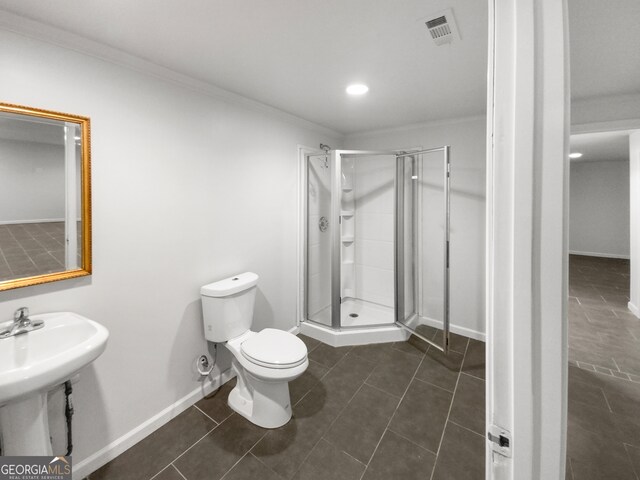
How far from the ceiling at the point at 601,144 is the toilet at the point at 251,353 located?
262cm

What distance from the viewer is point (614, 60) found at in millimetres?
1619

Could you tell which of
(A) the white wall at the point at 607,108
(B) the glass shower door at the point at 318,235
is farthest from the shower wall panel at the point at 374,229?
(A) the white wall at the point at 607,108

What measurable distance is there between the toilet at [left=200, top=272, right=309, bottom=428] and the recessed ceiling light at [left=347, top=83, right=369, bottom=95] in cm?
167

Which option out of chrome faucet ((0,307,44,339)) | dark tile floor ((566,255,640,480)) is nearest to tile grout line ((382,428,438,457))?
dark tile floor ((566,255,640,480))

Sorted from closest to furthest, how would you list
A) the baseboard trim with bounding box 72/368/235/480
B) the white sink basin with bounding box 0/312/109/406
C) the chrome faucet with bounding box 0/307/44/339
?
the white sink basin with bounding box 0/312/109/406, the chrome faucet with bounding box 0/307/44/339, the baseboard trim with bounding box 72/368/235/480

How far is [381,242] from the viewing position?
3.42 meters

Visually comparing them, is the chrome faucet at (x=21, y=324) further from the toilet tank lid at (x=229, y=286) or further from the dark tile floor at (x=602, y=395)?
the dark tile floor at (x=602, y=395)

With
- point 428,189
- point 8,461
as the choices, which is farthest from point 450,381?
point 8,461

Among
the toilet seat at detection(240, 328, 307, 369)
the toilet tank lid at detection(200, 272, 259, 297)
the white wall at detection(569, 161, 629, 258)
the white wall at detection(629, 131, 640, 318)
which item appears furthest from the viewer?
the white wall at detection(629, 131, 640, 318)

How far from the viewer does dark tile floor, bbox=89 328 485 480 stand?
1501 millimetres

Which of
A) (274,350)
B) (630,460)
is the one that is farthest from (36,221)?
(630,460)

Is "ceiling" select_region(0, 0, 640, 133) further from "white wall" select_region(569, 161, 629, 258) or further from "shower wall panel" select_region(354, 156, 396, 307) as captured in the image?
"shower wall panel" select_region(354, 156, 396, 307)

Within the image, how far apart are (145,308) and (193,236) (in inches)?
21.9

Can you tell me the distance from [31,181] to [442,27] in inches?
85.7
